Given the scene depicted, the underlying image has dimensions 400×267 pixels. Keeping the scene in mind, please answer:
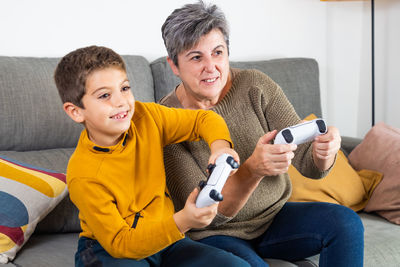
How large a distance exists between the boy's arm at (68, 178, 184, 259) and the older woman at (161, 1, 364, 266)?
0.28m

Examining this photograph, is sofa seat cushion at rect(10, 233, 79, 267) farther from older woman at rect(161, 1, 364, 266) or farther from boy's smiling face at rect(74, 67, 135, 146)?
boy's smiling face at rect(74, 67, 135, 146)

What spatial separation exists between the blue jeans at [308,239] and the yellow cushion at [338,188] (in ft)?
1.57

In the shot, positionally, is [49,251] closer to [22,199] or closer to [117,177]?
[22,199]

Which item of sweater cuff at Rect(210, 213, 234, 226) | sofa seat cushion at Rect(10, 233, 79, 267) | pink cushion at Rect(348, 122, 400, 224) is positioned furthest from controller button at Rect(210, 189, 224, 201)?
pink cushion at Rect(348, 122, 400, 224)

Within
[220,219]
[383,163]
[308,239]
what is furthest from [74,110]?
[383,163]

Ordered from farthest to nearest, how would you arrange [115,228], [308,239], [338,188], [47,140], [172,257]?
[338,188] < [47,140] < [308,239] < [172,257] < [115,228]

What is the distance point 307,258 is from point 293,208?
0.18m

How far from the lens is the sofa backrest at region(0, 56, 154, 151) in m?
1.69

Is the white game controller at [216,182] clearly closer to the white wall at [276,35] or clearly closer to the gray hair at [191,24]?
the gray hair at [191,24]

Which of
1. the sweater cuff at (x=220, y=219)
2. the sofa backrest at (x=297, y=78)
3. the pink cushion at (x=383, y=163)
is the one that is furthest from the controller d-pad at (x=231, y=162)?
the sofa backrest at (x=297, y=78)

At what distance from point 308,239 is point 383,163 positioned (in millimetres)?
823

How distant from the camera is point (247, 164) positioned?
1293mm

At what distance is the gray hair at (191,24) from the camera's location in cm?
137

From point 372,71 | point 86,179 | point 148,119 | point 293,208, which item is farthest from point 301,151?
point 372,71
